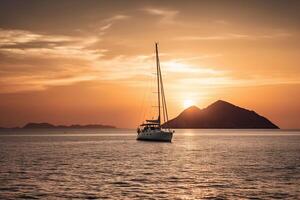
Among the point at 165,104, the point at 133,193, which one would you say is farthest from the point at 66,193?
the point at 165,104

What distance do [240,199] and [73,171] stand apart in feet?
88.4

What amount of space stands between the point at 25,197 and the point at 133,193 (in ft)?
30.5

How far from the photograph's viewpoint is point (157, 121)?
121 metres

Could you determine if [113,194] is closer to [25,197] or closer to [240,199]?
[25,197]

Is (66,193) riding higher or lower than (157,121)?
lower

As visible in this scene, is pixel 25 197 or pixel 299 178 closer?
pixel 25 197

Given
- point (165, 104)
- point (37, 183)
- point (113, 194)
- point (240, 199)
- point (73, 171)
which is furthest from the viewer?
point (165, 104)

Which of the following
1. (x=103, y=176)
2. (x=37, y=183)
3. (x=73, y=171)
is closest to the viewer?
(x=37, y=183)

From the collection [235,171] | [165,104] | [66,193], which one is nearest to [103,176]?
[66,193]

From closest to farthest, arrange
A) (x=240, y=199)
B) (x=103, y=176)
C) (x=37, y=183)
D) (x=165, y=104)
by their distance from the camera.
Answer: (x=240, y=199) < (x=37, y=183) < (x=103, y=176) < (x=165, y=104)

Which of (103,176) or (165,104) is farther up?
(165,104)

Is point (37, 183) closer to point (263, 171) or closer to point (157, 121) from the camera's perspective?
point (263, 171)

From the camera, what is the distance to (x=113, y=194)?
38.0m

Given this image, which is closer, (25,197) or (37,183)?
(25,197)
